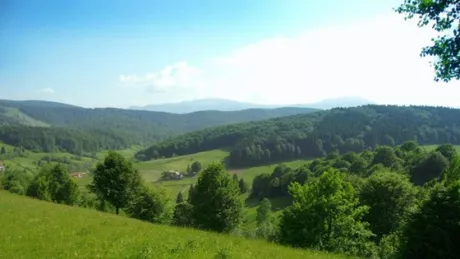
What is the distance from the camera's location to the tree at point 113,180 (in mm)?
48062

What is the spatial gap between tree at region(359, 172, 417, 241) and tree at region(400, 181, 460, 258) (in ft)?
63.4

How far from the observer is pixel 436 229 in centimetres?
2591

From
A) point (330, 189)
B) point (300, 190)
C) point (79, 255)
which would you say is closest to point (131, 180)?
point (300, 190)

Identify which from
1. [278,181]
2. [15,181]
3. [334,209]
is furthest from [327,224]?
[278,181]

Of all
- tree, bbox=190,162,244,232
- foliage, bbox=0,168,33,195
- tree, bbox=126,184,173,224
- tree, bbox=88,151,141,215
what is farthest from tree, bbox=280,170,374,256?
foliage, bbox=0,168,33,195

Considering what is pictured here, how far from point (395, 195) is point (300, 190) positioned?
55.5 feet

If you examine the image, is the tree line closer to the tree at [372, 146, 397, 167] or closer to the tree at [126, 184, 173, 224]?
the tree at [126, 184, 173, 224]

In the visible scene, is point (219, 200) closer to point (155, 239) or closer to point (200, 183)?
point (200, 183)

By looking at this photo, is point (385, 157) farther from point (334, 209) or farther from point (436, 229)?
point (436, 229)

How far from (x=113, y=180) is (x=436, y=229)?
3796 cm

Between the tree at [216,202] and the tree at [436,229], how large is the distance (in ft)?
61.3

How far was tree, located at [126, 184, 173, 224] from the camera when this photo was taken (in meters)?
57.0

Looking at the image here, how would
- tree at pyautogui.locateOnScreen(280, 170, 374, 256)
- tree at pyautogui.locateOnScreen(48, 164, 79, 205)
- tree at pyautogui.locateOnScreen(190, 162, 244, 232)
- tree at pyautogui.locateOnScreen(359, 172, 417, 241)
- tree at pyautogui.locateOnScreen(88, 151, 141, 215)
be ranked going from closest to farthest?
tree at pyautogui.locateOnScreen(280, 170, 374, 256) < tree at pyautogui.locateOnScreen(190, 162, 244, 232) < tree at pyautogui.locateOnScreen(359, 172, 417, 241) < tree at pyautogui.locateOnScreen(88, 151, 141, 215) < tree at pyautogui.locateOnScreen(48, 164, 79, 205)

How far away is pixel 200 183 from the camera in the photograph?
41.5 metres
